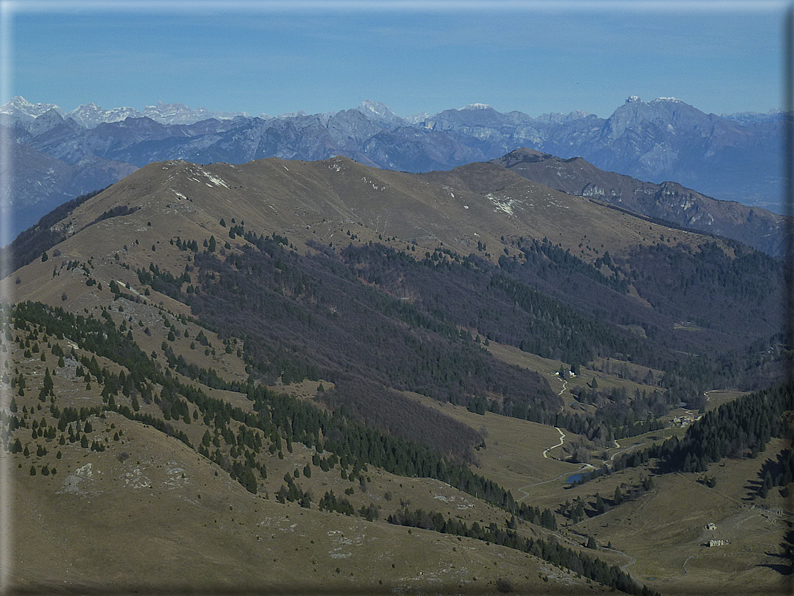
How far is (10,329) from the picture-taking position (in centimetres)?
18625

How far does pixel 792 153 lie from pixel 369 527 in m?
89.4

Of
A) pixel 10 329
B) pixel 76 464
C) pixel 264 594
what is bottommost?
pixel 264 594

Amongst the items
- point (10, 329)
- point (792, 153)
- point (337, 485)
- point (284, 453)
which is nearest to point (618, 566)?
point (337, 485)

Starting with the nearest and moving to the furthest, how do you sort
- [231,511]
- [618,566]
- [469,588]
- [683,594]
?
1. [469,588]
2. [231,511]
3. [683,594]
4. [618,566]

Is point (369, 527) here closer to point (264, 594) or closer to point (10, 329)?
point (264, 594)

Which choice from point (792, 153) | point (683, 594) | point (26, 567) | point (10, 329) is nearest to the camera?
point (792, 153)

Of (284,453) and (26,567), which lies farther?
(284,453)

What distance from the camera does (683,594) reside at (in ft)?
490

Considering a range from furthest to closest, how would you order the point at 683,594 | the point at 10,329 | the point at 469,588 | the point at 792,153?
the point at 10,329 < the point at 683,594 < the point at 469,588 < the point at 792,153

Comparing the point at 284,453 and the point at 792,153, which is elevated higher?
the point at 792,153

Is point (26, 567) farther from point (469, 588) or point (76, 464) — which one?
point (469, 588)

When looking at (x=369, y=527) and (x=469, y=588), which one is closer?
(x=469, y=588)

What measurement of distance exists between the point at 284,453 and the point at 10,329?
2443 inches

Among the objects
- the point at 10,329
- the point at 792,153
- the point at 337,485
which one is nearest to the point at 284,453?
the point at 337,485
